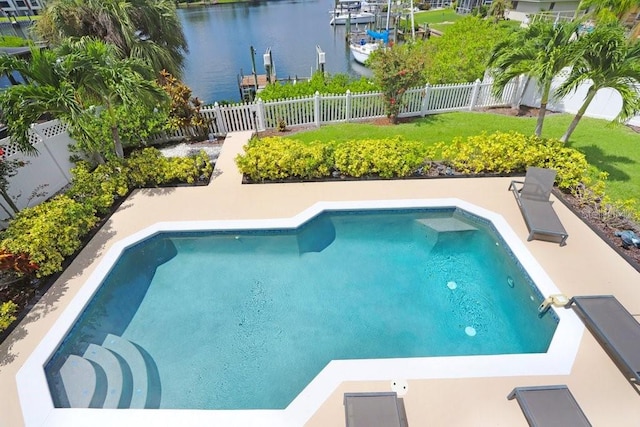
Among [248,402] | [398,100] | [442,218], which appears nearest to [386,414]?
[248,402]

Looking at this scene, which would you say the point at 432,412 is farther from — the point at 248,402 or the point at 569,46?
the point at 569,46

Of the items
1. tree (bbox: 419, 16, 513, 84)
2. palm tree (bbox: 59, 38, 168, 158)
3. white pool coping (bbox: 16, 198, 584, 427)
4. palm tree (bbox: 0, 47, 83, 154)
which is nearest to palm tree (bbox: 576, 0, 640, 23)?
tree (bbox: 419, 16, 513, 84)

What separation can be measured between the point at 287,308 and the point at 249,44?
134 ft

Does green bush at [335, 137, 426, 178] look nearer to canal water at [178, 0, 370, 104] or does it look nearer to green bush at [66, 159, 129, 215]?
green bush at [66, 159, 129, 215]

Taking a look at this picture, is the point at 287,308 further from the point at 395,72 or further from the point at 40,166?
the point at 395,72

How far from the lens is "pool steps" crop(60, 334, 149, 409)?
4375mm

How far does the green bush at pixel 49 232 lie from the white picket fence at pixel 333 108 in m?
5.15

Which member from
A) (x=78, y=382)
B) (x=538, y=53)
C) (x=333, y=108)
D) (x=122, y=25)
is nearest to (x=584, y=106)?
(x=538, y=53)

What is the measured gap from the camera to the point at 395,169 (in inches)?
322

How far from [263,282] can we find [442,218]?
444 centimetres

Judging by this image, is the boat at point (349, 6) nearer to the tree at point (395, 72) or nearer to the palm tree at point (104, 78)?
the tree at point (395, 72)

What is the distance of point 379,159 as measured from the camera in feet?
26.5

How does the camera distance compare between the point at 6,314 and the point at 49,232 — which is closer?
the point at 6,314

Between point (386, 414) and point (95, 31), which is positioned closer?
point (386, 414)
